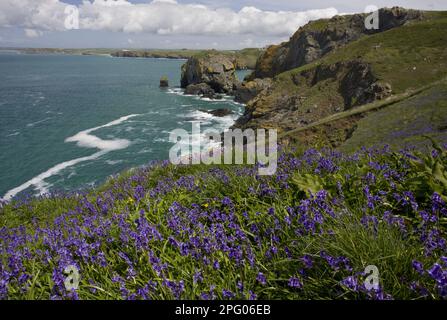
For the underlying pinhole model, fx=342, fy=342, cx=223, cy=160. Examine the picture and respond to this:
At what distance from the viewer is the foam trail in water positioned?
31491 mm

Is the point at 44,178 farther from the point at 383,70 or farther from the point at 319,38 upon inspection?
the point at 319,38

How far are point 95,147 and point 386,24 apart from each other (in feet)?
211

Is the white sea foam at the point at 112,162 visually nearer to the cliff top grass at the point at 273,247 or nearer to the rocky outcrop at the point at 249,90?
the cliff top grass at the point at 273,247

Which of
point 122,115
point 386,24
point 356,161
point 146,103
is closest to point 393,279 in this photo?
point 356,161

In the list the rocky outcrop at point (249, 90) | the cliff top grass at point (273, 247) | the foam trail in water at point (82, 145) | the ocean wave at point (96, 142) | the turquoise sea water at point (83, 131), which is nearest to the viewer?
the cliff top grass at point (273, 247)

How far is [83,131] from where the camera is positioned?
5172 cm

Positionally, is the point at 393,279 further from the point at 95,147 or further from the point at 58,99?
the point at 58,99

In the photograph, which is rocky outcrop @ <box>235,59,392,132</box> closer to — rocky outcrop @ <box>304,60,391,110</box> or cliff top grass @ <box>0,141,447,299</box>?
rocky outcrop @ <box>304,60,391,110</box>

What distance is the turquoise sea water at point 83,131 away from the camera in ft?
114

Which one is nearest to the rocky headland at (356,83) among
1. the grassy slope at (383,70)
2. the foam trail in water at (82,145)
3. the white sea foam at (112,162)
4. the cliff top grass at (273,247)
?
the grassy slope at (383,70)

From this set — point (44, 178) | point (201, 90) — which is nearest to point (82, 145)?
point (44, 178)

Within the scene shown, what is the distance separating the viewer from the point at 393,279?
2645mm

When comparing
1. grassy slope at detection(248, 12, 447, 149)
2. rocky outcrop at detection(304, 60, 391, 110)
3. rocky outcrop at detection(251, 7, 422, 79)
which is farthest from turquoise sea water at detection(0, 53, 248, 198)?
rocky outcrop at detection(304, 60, 391, 110)

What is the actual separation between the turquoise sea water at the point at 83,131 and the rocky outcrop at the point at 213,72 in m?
10.3
